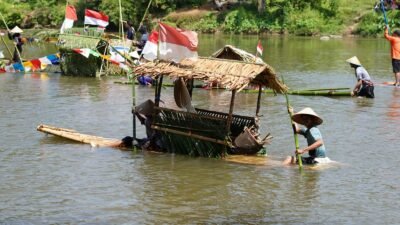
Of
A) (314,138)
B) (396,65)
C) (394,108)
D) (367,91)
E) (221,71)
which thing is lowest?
(394,108)

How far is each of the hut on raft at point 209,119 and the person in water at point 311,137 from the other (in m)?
0.58

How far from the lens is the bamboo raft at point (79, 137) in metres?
12.9

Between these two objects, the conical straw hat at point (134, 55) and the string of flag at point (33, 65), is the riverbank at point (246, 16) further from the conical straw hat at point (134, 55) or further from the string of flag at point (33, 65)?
the conical straw hat at point (134, 55)

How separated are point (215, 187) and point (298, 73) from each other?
565 inches

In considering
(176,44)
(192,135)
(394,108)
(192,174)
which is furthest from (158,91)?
(394,108)

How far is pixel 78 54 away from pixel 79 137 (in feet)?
33.3

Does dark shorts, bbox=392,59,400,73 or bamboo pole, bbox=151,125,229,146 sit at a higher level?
dark shorts, bbox=392,59,400,73

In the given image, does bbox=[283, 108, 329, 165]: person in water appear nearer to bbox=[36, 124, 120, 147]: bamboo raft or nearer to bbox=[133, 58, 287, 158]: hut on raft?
bbox=[133, 58, 287, 158]: hut on raft

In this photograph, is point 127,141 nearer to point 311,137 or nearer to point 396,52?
point 311,137

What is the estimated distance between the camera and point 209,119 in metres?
11.5

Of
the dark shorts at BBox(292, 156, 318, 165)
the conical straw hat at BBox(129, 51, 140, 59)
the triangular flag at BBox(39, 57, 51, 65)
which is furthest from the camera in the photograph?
the triangular flag at BBox(39, 57, 51, 65)

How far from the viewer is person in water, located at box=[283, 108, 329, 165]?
11.0 metres

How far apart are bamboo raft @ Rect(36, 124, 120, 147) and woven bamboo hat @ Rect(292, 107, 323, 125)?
3534 mm

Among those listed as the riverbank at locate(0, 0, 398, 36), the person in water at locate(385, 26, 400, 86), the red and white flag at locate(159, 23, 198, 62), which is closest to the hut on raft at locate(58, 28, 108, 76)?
the person in water at locate(385, 26, 400, 86)
